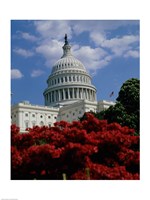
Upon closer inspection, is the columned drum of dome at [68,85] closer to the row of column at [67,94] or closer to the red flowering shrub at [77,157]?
the row of column at [67,94]

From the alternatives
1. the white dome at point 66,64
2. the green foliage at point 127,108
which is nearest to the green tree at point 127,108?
the green foliage at point 127,108

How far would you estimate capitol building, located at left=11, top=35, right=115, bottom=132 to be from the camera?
190 ft

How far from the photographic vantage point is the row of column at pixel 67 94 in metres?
65.9

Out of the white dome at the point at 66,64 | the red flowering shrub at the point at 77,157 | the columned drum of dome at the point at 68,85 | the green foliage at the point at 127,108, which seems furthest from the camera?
the white dome at the point at 66,64

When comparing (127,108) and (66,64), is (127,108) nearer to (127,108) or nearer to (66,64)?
(127,108)

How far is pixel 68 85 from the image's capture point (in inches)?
2638

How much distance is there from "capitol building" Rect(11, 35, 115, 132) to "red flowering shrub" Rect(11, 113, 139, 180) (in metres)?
Answer: 44.4

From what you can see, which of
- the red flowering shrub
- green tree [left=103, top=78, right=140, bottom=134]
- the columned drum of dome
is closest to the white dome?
the columned drum of dome

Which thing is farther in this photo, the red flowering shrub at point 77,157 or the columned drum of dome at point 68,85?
the columned drum of dome at point 68,85

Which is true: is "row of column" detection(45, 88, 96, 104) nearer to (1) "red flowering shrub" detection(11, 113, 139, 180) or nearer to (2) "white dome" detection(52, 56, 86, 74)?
(2) "white dome" detection(52, 56, 86, 74)

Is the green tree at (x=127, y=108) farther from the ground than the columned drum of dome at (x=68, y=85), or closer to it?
closer to it

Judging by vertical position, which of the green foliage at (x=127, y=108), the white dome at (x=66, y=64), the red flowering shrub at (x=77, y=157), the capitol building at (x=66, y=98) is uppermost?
the white dome at (x=66, y=64)
